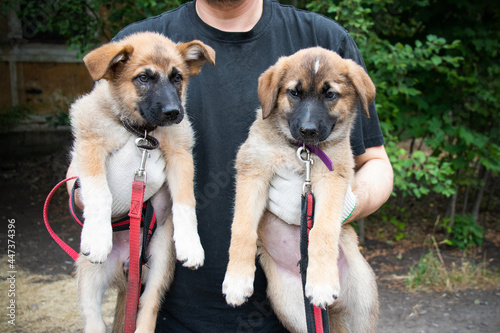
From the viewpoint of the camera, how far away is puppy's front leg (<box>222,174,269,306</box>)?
249 cm

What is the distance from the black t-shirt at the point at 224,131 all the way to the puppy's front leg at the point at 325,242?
36 cm

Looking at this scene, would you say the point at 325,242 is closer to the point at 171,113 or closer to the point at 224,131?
the point at 224,131

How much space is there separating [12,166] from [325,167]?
9.64 meters

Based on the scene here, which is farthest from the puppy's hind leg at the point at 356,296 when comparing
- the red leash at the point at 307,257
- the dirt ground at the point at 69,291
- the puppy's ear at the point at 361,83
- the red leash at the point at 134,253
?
the dirt ground at the point at 69,291

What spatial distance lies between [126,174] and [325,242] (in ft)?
3.58

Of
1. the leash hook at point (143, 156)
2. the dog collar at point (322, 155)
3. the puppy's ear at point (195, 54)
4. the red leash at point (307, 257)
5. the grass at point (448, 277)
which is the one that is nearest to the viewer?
the red leash at point (307, 257)

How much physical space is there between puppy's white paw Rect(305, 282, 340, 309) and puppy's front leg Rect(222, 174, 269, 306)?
304 mm

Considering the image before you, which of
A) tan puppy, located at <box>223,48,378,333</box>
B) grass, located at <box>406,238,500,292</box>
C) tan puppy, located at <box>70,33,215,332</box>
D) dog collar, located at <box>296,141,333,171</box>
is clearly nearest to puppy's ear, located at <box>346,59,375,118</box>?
tan puppy, located at <box>223,48,378,333</box>

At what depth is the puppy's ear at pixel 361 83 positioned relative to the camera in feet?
9.13

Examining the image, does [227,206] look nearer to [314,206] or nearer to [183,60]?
[314,206]

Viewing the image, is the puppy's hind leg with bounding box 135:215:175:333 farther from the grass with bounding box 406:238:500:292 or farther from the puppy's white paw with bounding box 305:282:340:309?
the grass with bounding box 406:238:500:292

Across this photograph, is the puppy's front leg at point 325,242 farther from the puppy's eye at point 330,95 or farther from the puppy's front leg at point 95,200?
the puppy's front leg at point 95,200

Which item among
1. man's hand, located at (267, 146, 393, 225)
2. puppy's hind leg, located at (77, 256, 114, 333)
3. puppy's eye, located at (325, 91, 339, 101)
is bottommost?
puppy's hind leg, located at (77, 256, 114, 333)

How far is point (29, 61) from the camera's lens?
36.9 feet
